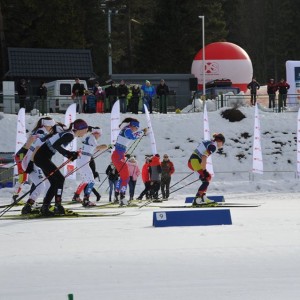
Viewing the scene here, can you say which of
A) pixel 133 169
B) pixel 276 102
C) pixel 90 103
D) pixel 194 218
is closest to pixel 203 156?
pixel 194 218

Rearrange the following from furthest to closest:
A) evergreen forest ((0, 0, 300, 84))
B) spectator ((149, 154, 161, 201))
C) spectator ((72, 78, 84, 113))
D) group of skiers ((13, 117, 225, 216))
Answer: evergreen forest ((0, 0, 300, 84)) → spectator ((72, 78, 84, 113)) → spectator ((149, 154, 161, 201)) → group of skiers ((13, 117, 225, 216))

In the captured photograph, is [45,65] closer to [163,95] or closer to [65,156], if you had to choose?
[163,95]

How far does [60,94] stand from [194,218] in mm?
31455

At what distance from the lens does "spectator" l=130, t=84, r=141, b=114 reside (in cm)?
3819

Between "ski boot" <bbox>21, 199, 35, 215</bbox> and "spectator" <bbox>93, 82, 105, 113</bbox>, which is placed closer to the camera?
"ski boot" <bbox>21, 199, 35, 215</bbox>

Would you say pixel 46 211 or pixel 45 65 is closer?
pixel 46 211

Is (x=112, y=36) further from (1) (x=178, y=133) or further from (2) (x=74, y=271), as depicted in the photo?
(2) (x=74, y=271)

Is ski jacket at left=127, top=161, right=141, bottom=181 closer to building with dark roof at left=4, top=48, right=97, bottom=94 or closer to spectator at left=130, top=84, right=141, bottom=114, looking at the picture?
spectator at left=130, top=84, right=141, bottom=114

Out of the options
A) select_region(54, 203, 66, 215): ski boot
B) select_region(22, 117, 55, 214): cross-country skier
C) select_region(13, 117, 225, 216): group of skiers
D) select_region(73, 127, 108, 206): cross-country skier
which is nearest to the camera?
select_region(13, 117, 225, 216): group of skiers

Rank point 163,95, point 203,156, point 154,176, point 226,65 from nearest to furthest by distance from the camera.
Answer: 1. point 203,156
2. point 154,176
3. point 163,95
4. point 226,65

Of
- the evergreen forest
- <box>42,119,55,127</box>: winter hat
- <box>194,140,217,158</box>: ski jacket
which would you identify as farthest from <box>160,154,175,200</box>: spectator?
the evergreen forest

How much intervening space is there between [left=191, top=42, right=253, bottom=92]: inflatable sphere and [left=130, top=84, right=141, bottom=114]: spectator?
10.7 meters

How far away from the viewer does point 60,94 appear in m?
44.1

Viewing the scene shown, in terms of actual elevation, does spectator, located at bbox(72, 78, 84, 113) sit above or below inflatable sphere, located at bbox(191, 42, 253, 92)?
below
